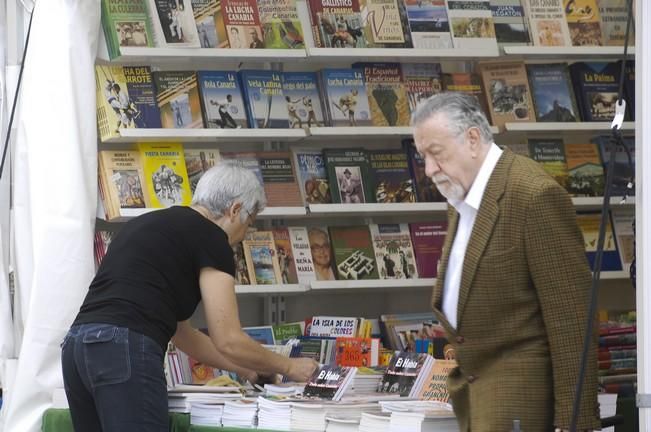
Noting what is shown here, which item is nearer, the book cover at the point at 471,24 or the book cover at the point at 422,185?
the book cover at the point at 471,24

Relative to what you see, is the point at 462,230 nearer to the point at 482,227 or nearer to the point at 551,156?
the point at 482,227

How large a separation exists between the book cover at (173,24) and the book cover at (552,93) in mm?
1635

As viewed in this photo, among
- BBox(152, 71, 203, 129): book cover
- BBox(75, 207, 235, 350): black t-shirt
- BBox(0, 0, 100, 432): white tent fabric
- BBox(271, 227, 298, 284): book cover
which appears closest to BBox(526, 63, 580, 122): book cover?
BBox(271, 227, 298, 284): book cover

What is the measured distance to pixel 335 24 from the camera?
5.64 metres

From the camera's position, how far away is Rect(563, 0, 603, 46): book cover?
588 centimetres

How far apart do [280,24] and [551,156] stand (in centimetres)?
145

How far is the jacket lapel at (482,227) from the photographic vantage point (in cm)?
327

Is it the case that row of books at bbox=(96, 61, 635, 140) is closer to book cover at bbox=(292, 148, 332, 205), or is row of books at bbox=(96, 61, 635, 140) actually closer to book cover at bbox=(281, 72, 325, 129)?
book cover at bbox=(281, 72, 325, 129)

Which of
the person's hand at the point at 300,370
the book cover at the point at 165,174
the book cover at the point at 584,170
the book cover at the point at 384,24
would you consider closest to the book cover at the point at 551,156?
A: the book cover at the point at 584,170

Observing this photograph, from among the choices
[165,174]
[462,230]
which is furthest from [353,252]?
[462,230]

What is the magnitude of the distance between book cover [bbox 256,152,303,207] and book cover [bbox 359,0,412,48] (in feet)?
2.17

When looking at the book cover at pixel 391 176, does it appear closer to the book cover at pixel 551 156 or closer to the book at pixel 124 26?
the book cover at pixel 551 156

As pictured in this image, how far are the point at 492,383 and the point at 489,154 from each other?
0.61 meters

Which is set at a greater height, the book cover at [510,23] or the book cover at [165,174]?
the book cover at [510,23]
